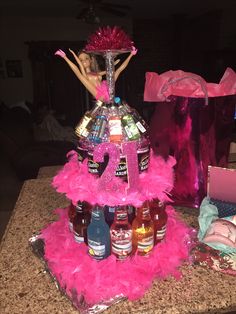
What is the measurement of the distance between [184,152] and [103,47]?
0.44 meters

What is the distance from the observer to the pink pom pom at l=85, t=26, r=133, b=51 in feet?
2.09

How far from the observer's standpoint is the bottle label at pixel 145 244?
0.69 m

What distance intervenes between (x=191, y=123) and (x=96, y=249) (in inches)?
18.5

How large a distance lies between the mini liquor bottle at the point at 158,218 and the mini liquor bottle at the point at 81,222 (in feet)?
0.54

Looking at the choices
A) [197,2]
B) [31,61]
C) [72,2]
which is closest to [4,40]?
[31,61]

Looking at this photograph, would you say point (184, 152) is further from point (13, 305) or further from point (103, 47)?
point (13, 305)

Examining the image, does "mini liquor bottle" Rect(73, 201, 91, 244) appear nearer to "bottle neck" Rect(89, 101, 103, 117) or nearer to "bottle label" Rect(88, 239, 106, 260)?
"bottle label" Rect(88, 239, 106, 260)

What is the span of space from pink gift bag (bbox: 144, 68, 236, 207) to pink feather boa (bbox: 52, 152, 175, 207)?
0.61 feet

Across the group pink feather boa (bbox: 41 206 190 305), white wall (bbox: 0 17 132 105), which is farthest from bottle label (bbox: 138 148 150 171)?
white wall (bbox: 0 17 132 105)

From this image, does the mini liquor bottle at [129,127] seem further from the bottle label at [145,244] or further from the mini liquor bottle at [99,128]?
the bottle label at [145,244]

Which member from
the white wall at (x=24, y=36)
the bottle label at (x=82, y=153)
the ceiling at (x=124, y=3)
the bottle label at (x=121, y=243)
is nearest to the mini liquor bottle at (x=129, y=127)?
the bottle label at (x=82, y=153)

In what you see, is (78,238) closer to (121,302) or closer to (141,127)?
(121,302)

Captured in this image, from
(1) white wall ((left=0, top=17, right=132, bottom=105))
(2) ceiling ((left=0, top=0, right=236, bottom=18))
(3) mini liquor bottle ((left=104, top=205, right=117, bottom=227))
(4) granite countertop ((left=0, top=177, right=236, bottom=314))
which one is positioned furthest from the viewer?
(1) white wall ((left=0, top=17, right=132, bottom=105))

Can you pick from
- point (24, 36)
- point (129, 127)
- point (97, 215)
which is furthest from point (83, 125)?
point (24, 36)
